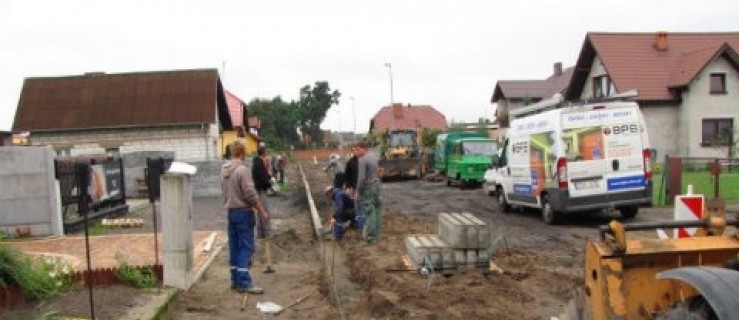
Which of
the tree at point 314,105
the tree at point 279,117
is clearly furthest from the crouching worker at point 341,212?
the tree at point 314,105

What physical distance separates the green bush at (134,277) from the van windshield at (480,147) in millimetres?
22902

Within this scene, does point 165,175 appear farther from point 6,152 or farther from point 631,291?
point 6,152

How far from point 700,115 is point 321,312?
33435mm

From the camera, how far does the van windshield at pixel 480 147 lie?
30.7 m

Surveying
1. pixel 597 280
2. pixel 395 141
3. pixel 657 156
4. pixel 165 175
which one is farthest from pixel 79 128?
pixel 597 280

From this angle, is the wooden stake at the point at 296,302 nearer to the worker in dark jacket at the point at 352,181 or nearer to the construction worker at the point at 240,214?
the construction worker at the point at 240,214

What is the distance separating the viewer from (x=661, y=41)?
4084 centimetres

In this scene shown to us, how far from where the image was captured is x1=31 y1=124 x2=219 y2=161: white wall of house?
38969 millimetres

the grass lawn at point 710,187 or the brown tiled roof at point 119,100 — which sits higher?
the brown tiled roof at point 119,100

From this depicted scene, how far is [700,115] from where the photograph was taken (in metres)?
36.8

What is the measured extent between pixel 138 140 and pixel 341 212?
27.7 meters

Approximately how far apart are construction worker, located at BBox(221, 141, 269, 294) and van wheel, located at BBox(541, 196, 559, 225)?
7.89 metres

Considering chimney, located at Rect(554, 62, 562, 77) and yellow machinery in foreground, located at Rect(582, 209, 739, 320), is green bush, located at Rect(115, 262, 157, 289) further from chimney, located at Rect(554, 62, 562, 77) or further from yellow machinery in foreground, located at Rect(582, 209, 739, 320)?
chimney, located at Rect(554, 62, 562, 77)

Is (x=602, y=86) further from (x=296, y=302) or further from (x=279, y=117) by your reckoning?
(x=279, y=117)
